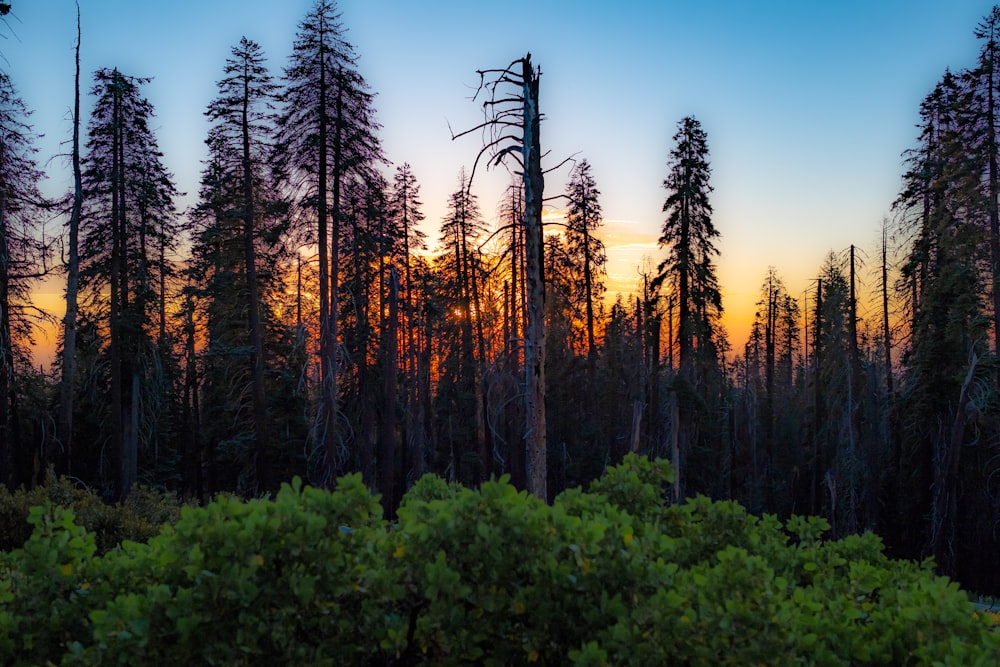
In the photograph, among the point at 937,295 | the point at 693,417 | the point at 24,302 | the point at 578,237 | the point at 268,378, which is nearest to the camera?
the point at 24,302

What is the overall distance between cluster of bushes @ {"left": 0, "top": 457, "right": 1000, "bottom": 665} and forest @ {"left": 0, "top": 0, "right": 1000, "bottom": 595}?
675 cm

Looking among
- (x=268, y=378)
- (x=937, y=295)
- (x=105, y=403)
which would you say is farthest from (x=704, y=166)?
(x=105, y=403)

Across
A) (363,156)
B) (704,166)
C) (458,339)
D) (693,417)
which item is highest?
(704,166)

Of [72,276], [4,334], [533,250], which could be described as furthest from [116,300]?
[533,250]

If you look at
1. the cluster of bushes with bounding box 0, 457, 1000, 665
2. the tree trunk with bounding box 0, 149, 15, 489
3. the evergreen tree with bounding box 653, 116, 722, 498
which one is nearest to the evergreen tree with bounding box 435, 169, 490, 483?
the evergreen tree with bounding box 653, 116, 722, 498

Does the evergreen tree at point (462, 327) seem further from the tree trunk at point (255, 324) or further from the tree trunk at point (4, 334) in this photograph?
the tree trunk at point (4, 334)

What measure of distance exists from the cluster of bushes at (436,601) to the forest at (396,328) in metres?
6.75

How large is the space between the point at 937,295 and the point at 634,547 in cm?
2365

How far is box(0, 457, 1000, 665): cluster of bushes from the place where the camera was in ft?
10.4

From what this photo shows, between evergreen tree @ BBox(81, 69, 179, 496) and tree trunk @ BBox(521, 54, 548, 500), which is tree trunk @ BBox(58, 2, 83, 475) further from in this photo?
tree trunk @ BBox(521, 54, 548, 500)

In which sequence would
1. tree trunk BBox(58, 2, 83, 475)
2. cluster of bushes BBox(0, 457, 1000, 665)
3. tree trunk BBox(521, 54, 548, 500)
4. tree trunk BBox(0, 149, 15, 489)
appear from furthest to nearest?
tree trunk BBox(58, 2, 83, 475)
tree trunk BBox(0, 149, 15, 489)
tree trunk BBox(521, 54, 548, 500)
cluster of bushes BBox(0, 457, 1000, 665)

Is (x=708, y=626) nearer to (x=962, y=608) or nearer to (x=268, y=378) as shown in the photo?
(x=962, y=608)

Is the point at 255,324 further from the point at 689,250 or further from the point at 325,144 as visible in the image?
the point at 689,250

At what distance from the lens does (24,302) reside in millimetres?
18031
